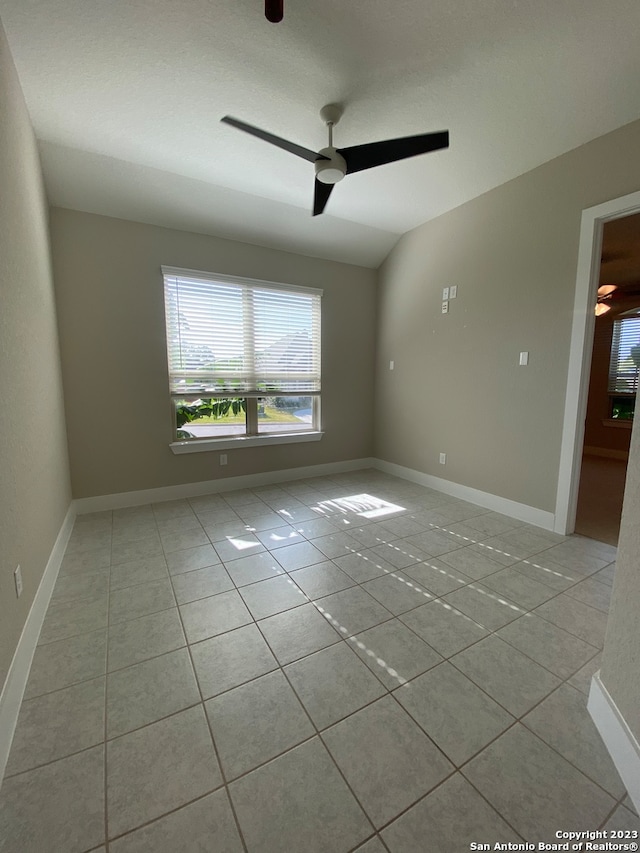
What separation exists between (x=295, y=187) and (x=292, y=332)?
1451 mm

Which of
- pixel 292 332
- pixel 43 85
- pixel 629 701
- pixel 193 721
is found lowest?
pixel 193 721

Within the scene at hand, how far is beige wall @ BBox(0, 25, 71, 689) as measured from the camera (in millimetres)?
1467

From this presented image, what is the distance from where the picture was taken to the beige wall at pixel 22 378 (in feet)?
4.81

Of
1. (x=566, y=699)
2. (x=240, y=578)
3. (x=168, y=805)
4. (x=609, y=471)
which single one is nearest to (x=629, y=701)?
(x=566, y=699)

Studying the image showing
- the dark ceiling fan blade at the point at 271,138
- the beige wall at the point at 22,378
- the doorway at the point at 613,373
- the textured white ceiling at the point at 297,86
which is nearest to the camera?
the beige wall at the point at 22,378

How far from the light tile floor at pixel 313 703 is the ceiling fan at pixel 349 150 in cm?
256

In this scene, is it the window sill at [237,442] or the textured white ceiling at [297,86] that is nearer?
the textured white ceiling at [297,86]

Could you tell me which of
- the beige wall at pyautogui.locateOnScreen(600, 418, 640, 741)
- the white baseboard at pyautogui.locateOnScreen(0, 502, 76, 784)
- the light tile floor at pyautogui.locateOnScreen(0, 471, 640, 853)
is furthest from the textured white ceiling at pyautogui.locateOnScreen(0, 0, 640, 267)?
the light tile floor at pyautogui.locateOnScreen(0, 471, 640, 853)

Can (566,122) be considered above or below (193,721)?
above

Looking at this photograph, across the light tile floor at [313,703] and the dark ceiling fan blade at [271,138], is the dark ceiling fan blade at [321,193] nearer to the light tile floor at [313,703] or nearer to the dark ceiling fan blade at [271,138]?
the dark ceiling fan blade at [271,138]

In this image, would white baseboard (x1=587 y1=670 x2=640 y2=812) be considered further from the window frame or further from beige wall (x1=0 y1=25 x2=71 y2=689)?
the window frame

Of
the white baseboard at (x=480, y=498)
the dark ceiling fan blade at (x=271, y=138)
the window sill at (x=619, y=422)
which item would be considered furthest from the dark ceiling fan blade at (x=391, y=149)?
the window sill at (x=619, y=422)

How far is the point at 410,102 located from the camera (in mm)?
2205

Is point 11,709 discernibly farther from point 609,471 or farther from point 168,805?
point 609,471
